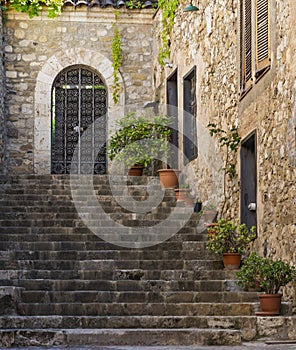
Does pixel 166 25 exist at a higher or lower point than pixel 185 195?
higher

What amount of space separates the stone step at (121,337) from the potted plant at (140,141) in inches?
263

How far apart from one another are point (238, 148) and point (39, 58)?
264 inches

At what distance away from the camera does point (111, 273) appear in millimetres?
10391

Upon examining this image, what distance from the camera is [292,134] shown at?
30.9 ft

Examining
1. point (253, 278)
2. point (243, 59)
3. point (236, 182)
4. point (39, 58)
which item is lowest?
point (253, 278)

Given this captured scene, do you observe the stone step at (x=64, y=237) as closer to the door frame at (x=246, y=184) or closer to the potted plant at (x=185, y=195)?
the door frame at (x=246, y=184)

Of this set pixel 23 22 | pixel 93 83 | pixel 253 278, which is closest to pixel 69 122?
pixel 93 83

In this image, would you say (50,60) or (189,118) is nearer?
(189,118)

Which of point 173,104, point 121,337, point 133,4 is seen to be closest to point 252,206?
point 121,337

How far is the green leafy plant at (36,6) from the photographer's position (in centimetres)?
1598

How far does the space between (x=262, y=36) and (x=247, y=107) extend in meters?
1.08

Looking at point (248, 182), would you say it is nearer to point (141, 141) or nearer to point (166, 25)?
point (141, 141)

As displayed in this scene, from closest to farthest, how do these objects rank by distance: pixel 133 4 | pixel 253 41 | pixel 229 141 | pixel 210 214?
pixel 253 41 → pixel 229 141 → pixel 210 214 → pixel 133 4

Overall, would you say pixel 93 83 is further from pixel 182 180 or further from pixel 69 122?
pixel 182 180
